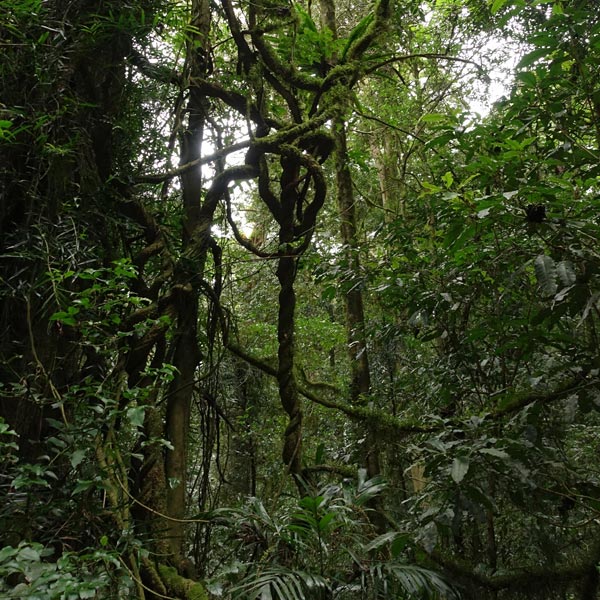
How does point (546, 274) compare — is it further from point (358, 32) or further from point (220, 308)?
point (358, 32)

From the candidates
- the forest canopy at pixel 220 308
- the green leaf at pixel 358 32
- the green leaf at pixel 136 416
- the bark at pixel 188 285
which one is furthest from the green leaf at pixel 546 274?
the green leaf at pixel 358 32

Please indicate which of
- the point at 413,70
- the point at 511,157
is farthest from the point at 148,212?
the point at 413,70

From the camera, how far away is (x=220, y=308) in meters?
2.60

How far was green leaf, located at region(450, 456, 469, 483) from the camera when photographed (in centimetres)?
170

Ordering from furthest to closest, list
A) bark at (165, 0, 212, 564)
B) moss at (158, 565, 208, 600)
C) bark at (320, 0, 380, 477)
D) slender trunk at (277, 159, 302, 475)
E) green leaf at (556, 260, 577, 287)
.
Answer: bark at (320, 0, 380, 477) < slender trunk at (277, 159, 302, 475) < bark at (165, 0, 212, 564) < moss at (158, 565, 208, 600) < green leaf at (556, 260, 577, 287)

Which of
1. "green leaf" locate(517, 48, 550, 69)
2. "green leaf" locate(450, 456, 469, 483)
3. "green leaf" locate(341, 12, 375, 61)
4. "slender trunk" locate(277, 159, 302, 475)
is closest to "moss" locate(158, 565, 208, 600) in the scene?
"slender trunk" locate(277, 159, 302, 475)

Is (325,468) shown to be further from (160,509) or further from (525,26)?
(525,26)

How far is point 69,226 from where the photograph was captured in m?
2.00

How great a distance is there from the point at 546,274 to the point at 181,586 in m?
1.58

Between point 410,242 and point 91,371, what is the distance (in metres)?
1.71

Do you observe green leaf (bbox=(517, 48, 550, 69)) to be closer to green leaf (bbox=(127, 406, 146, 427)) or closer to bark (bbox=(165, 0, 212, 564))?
bark (bbox=(165, 0, 212, 564))

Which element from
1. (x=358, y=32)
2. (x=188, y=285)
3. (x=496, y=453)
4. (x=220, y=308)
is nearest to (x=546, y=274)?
(x=496, y=453)

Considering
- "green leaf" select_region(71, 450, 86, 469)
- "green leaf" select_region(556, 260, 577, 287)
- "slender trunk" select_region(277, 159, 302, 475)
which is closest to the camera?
"green leaf" select_region(71, 450, 86, 469)

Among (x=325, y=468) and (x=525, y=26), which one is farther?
(x=525, y=26)
